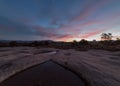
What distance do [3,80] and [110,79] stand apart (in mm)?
12530

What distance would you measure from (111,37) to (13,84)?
122 meters

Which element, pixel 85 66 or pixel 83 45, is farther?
pixel 83 45

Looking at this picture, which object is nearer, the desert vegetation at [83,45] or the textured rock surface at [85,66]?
the textured rock surface at [85,66]

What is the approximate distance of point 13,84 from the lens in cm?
1097

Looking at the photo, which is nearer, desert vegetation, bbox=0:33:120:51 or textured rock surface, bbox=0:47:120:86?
textured rock surface, bbox=0:47:120:86

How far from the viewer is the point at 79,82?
1173 cm

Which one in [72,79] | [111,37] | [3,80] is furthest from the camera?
[111,37]

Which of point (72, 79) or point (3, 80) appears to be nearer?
point (3, 80)

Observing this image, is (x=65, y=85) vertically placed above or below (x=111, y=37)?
below

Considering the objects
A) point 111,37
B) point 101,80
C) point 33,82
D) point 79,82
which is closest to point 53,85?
point 33,82

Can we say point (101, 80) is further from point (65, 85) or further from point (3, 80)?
point (3, 80)

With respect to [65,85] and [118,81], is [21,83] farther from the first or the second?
[118,81]

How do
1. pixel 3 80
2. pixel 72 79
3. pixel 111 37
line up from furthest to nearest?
pixel 111 37, pixel 72 79, pixel 3 80

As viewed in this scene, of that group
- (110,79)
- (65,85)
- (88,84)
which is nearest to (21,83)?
(65,85)
